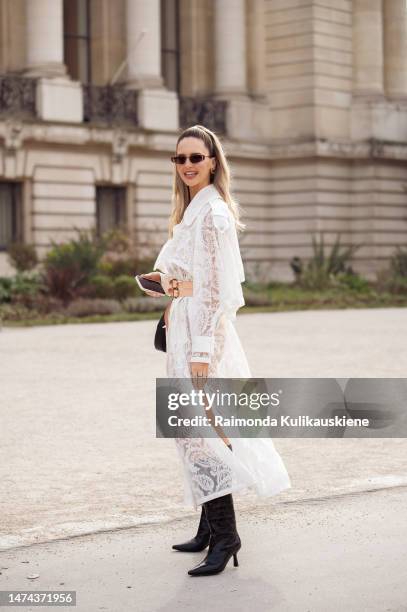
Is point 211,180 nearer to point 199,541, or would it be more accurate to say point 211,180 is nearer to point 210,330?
point 210,330

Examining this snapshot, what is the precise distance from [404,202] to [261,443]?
35.7m

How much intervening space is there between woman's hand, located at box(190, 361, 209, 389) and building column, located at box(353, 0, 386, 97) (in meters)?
35.0

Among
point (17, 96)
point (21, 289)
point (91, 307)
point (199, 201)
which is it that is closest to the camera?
point (199, 201)

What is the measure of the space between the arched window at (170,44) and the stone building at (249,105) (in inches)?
1.7

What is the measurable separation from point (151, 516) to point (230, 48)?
33210mm

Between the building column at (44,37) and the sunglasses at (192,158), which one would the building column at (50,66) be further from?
the sunglasses at (192,158)

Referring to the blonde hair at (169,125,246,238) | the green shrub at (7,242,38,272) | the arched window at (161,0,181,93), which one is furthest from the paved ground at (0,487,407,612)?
the arched window at (161,0,181,93)

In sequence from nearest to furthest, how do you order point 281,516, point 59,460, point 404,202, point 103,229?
point 281,516 < point 59,460 < point 103,229 < point 404,202

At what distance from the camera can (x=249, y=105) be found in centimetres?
3847

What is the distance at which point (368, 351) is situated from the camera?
1521 cm

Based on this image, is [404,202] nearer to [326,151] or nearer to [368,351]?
[326,151]

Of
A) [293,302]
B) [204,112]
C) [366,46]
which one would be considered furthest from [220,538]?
[366,46]

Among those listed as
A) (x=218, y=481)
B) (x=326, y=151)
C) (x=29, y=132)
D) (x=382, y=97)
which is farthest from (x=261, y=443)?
(x=382, y=97)

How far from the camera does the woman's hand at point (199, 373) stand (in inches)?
211
